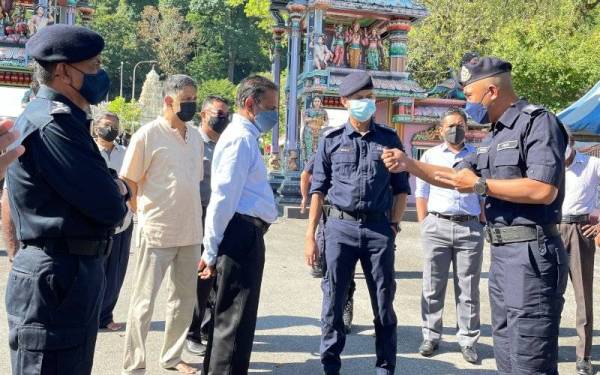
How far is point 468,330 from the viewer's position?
5277 mm

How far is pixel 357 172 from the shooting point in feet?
15.2

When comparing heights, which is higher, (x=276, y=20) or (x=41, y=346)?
(x=276, y=20)

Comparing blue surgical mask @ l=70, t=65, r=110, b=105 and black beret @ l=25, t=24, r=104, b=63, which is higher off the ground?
black beret @ l=25, t=24, r=104, b=63

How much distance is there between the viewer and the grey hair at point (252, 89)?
403 centimetres

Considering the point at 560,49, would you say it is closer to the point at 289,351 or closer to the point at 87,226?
the point at 289,351

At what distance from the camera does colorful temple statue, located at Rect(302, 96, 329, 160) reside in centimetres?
1763

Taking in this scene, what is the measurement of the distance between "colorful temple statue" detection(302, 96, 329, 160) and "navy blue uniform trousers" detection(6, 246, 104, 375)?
14.9 m

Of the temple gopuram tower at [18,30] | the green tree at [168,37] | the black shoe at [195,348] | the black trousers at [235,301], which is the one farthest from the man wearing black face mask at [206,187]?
the green tree at [168,37]

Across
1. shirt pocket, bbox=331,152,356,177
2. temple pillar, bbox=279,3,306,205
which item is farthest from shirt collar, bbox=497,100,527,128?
temple pillar, bbox=279,3,306,205

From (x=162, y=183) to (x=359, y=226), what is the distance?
1.45m

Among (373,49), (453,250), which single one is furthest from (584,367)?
(373,49)

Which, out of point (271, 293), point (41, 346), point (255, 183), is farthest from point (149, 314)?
point (271, 293)

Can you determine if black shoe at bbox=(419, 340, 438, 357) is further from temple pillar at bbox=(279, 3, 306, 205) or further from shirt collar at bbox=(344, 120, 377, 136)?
temple pillar at bbox=(279, 3, 306, 205)

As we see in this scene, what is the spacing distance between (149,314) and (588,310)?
341 cm
